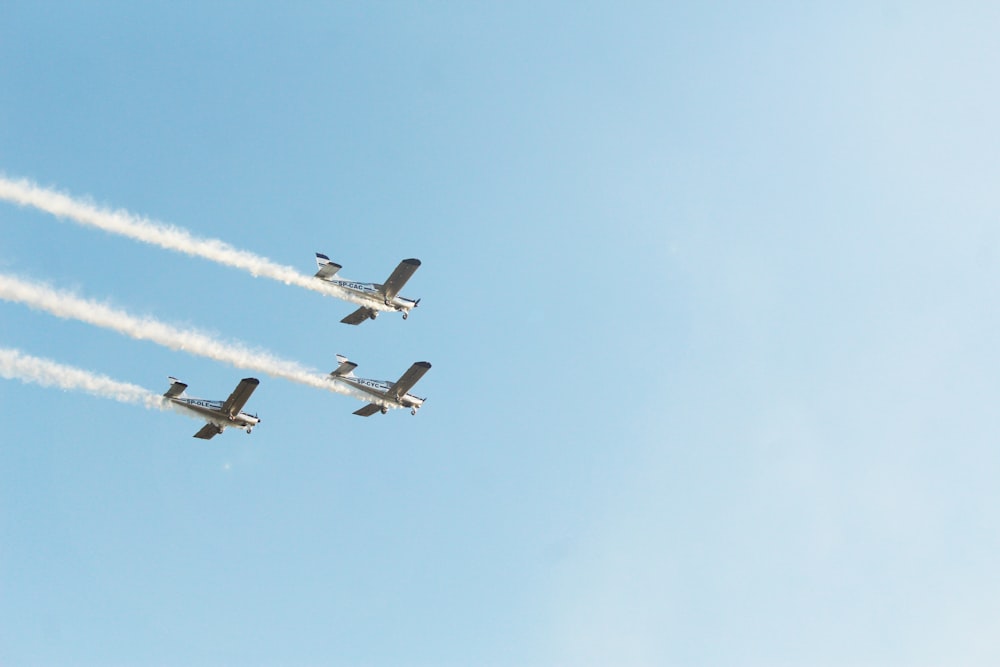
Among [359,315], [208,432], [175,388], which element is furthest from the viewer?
[359,315]

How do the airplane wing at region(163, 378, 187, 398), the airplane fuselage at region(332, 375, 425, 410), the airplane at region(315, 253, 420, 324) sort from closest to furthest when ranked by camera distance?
the airplane wing at region(163, 378, 187, 398) → the airplane at region(315, 253, 420, 324) → the airplane fuselage at region(332, 375, 425, 410)

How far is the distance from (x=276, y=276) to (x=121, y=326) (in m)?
8.61

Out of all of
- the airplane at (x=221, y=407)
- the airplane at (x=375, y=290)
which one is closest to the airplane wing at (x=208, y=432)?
the airplane at (x=221, y=407)

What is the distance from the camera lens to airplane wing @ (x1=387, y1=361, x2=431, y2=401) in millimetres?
52156

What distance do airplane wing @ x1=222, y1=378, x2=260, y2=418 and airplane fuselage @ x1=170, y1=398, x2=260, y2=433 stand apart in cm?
26

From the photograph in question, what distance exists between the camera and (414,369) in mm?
52281

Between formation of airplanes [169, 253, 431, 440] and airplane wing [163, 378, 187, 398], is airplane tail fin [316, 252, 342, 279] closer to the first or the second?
formation of airplanes [169, 253, 431, 440]

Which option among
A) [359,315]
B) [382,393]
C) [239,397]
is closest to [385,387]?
[382,393]

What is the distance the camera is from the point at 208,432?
50188 mm

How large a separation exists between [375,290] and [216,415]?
969 cm

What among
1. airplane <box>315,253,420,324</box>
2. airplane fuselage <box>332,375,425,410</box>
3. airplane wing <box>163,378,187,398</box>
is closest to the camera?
airplane wing <box>163,378,187,398</box>

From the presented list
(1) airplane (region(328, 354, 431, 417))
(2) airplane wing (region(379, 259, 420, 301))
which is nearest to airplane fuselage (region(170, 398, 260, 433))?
(1) airplane (region(328, 354, 431, 417))

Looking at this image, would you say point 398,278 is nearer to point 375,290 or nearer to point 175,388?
point 375,290

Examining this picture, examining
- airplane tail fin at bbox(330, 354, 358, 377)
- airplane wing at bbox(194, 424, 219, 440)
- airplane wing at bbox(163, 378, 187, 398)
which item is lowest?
airplane wing at bbox(163, 378, 187, 398)
